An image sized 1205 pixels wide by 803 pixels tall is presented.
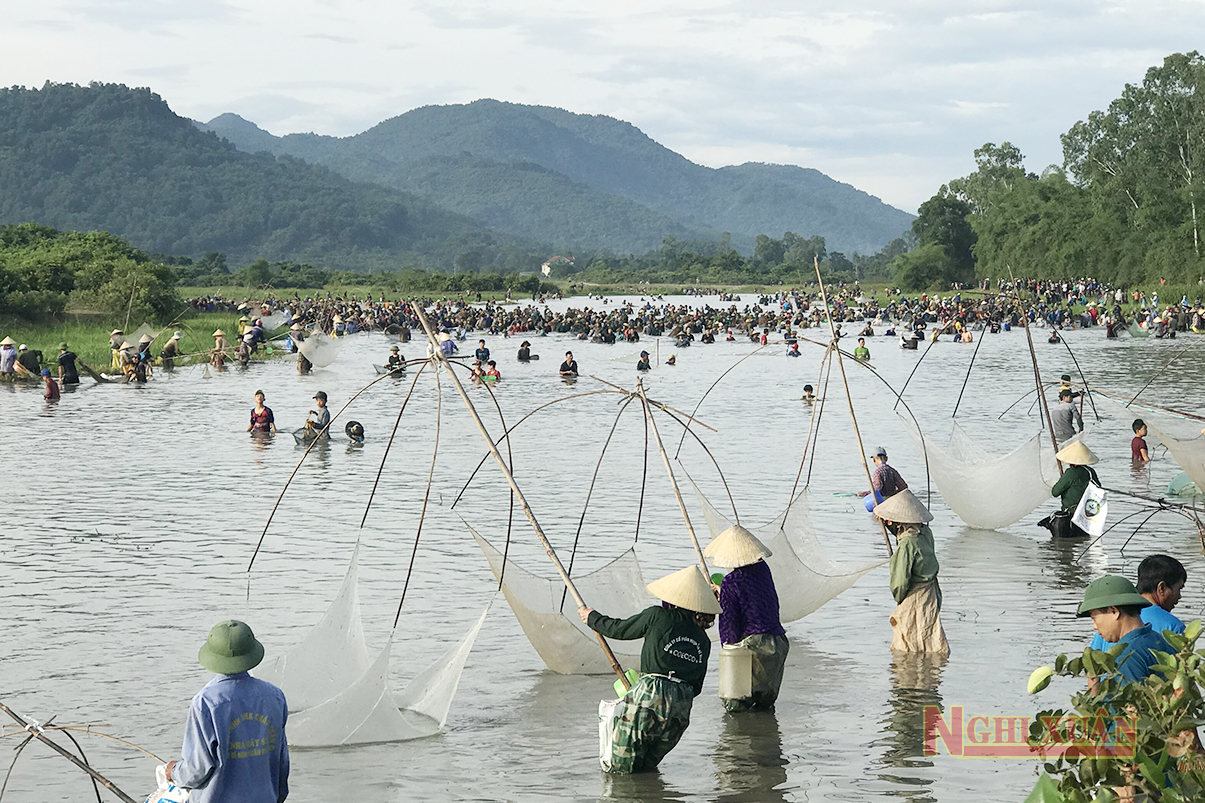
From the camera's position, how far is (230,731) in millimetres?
4984

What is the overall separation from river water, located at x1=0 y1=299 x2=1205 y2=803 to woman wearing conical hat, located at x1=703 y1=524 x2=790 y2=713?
56 cm

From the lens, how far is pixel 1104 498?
13.0m

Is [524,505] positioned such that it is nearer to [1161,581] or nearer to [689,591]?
[689,591]

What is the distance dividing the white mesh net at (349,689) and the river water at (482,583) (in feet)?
0.43

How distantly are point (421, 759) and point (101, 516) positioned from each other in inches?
376

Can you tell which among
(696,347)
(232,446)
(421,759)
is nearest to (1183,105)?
(696,347)

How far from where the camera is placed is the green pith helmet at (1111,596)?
4547 millimetres

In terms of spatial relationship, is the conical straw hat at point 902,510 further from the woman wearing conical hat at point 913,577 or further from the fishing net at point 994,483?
the fishing net at point 994,483

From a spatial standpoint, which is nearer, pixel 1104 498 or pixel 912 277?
pixel 1104 498

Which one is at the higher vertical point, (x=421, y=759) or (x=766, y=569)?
(x=766, y=569)

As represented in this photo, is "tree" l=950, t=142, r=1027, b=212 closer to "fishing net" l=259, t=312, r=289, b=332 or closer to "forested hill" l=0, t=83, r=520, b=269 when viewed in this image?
"fishing net" l=259, t=312, r=289, b=332

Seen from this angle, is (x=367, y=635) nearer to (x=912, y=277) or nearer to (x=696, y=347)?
(x=696, y=347)

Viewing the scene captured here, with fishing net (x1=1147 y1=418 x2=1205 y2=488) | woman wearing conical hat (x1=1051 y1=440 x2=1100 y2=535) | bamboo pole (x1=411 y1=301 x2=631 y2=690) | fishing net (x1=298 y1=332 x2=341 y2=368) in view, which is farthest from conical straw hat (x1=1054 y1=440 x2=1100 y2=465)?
fishing net (x1=298 y1=332 x2=341 y2=368)

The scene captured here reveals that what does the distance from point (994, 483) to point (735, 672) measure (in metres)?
7.14
